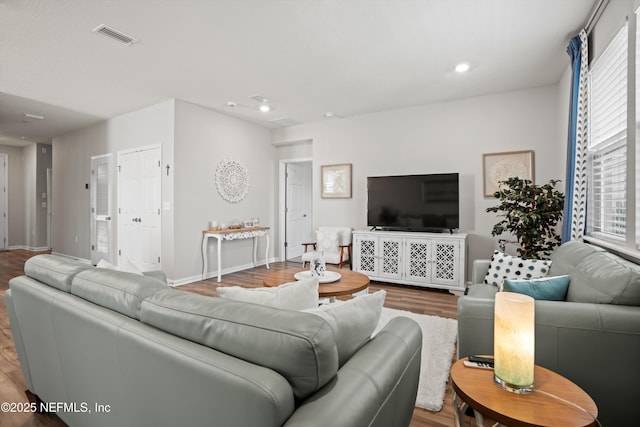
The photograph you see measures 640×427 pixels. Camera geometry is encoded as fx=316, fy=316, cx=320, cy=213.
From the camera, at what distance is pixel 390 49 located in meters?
3.19

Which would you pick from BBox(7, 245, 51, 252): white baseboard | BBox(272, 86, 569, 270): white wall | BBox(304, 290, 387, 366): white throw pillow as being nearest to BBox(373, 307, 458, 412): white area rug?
BBox(304, 290, 387, 366): white throw pillow

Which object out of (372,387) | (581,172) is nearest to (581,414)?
(372,387)

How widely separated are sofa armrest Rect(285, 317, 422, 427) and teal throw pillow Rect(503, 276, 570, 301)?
86 centimetres

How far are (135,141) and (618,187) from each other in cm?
613

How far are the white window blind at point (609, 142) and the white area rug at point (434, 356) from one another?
1.47 m

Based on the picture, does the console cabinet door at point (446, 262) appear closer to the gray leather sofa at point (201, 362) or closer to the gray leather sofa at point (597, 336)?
the gray leather sofa at point (597, 336)

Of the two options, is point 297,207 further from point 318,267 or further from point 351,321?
point 351,321

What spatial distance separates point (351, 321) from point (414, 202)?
13.0 feet

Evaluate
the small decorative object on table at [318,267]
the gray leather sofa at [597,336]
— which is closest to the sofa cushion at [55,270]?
the small decorative object on table at [318,267]

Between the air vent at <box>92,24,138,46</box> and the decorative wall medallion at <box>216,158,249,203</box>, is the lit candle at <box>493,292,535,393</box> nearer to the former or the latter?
the air vent at <box>92,24,138,46</box>

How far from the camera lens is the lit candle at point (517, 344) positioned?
114 centimetres

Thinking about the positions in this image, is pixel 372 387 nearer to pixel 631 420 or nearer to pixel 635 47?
pixel 631 420

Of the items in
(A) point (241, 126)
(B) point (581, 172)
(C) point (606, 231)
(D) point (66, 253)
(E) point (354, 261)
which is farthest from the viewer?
(D) point (66, 253)

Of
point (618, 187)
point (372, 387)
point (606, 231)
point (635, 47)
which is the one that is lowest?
point (372, 387)
